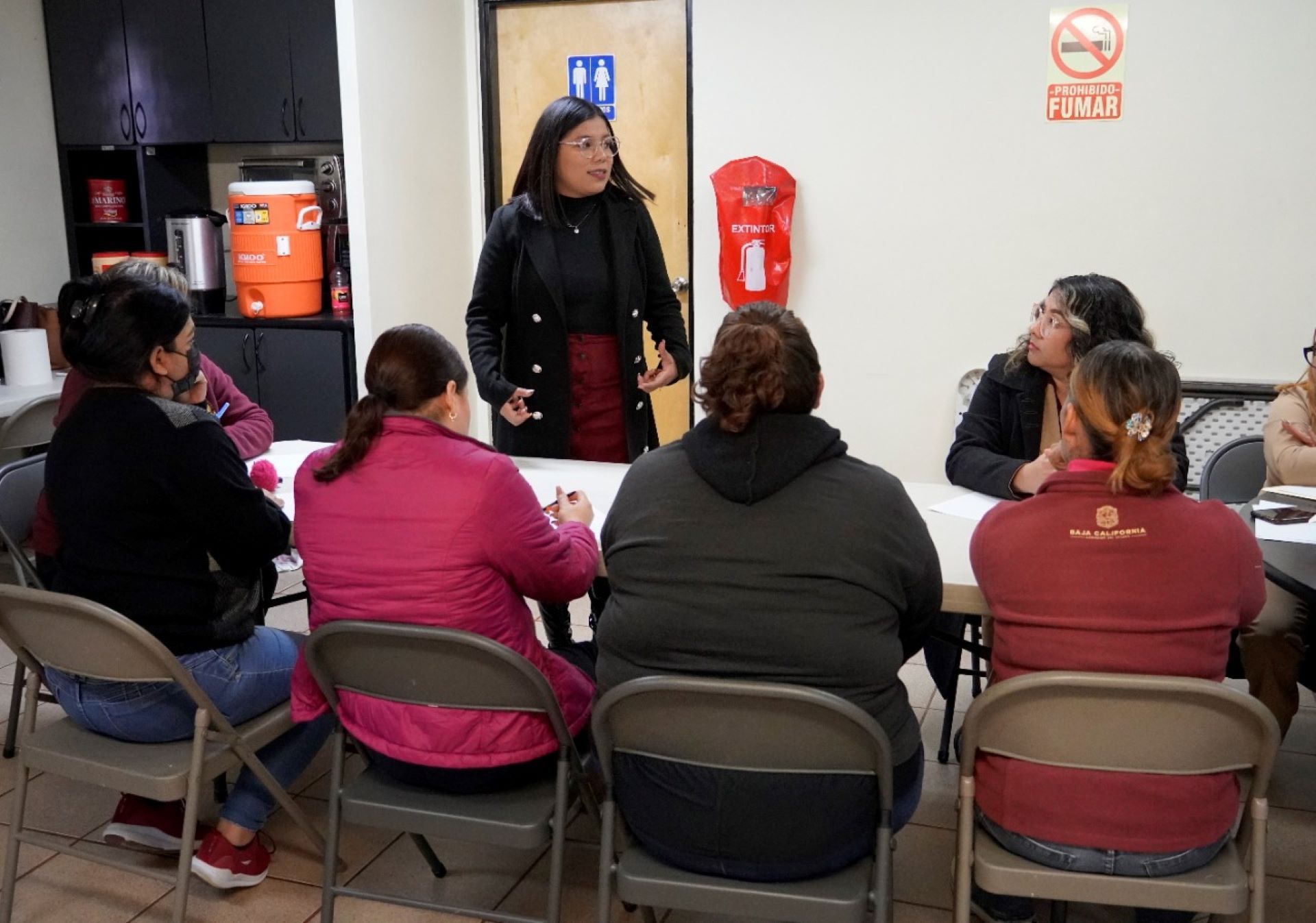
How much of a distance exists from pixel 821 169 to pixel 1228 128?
1.40 meters

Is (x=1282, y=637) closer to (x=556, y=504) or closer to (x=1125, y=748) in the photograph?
(x=1125, y=748)

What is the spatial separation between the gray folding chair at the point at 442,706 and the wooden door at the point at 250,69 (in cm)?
358

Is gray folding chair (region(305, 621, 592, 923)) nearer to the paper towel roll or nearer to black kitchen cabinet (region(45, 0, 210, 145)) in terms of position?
the paper towel roll

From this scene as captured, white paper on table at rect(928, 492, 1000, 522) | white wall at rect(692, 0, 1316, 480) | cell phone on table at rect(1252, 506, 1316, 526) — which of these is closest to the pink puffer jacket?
white paper on table at rect(928, 492, 1000, 522)

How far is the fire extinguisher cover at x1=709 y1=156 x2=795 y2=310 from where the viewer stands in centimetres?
455

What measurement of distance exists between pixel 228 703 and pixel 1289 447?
89.3 inches

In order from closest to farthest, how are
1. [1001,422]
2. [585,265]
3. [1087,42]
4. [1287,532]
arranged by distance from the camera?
[1287,532]
[1001,422]
[585,265]
[1087,42]

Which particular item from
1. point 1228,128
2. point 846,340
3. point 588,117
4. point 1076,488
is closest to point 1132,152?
point 1228,128

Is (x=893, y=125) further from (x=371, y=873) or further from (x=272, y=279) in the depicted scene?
(x=371, y=873)

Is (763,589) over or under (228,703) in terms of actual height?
over

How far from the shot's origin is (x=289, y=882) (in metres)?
2.44

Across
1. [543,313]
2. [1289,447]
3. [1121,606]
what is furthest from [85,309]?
[1289,447]

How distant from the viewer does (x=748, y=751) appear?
165 centimetres

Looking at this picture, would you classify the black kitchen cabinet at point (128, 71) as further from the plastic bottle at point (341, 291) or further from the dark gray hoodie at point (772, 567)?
the dark gray hoodie at point (772, 567)
